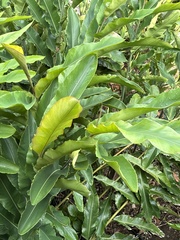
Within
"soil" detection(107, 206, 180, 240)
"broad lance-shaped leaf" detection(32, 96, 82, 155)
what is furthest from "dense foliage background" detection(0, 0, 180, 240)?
"soil" detection(107, 206, 180, 240)

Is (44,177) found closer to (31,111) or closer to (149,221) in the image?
(31,111)

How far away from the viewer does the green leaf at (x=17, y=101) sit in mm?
1029

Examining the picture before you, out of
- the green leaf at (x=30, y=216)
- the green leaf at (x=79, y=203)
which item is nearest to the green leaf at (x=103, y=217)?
the green leaf at (x=79, y=203)

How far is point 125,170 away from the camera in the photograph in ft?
2.99

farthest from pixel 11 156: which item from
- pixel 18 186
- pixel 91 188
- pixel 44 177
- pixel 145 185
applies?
pixel 145 185

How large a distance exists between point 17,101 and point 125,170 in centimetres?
37

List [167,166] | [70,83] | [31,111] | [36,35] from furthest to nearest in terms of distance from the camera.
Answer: [167,166] < [36,35] < [31,111] < [70,83]

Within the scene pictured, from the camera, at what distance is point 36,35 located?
1.61m

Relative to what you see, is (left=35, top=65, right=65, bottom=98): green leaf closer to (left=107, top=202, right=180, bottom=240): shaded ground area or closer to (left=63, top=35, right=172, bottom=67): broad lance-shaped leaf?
(left=63, top=35, right=172, bottom=67): broad lance-shaped leaf

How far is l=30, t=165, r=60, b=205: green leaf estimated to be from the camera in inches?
40.4

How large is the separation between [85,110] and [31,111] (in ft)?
0.60

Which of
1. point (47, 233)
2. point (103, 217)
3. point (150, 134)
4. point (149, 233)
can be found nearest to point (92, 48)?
point (150, 134)

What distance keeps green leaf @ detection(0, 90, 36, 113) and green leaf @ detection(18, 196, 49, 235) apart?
301mm

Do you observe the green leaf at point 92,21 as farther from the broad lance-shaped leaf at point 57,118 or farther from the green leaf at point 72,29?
the broad lance-shaped leaf at point 57,118
